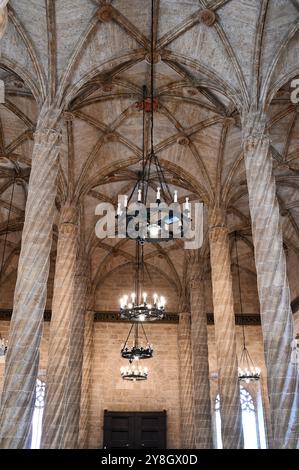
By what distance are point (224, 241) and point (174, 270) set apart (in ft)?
28.0

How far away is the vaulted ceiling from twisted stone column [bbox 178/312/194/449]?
15.0 feet

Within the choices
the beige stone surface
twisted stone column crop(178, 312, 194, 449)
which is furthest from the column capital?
twisted stone column crop(178, 312, 194, 449)

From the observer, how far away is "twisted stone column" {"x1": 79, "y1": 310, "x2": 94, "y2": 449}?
19.0 m

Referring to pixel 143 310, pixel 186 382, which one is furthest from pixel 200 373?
pixel 143 310

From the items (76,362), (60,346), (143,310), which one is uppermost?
(143,310)

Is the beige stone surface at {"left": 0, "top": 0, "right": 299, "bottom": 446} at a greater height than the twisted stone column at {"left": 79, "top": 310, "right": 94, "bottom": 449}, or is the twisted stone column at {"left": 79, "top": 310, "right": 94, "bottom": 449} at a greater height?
the beige stone surface at {"left": 0, "top": 0, "right": 299, "bottom": 446}

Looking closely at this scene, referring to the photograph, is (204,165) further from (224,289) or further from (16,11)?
(16,11)

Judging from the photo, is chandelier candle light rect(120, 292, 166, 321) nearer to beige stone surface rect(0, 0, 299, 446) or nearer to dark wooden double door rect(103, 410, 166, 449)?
beige stone surface rect(0, 0, 299, 446)

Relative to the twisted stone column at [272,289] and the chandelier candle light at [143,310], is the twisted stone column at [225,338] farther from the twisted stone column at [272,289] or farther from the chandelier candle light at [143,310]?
the twisted stone column at [272,289]

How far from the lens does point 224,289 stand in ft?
45.5

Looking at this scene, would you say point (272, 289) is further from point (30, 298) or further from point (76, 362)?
point (76, 362)

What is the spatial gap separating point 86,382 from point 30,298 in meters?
12.5

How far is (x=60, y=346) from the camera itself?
1249 centimetres
